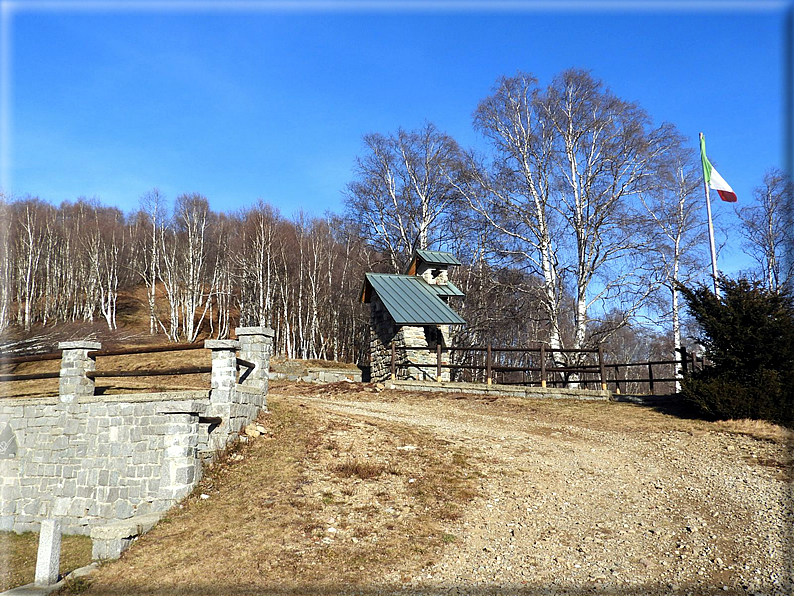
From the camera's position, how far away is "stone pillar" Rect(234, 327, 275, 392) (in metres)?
12.1

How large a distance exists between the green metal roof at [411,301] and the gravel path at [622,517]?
9008mm

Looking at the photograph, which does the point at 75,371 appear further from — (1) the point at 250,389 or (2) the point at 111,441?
(1) the point at 250,389

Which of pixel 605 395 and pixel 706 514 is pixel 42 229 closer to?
pixel 605 395

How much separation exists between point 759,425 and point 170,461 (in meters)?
12.2

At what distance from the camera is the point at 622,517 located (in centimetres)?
773

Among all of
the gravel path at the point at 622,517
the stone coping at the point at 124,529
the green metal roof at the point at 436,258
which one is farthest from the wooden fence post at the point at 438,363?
the stone coping at the point at 124,529

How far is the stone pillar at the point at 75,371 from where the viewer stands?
1135cm

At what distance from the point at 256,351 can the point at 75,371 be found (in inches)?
142

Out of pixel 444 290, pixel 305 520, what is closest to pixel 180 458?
pixel 305 520

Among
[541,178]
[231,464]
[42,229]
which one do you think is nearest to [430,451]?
[231,464]

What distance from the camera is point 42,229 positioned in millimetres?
37406

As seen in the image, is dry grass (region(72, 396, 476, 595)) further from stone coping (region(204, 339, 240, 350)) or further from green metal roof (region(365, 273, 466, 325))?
green metal roof (region(365, 273, 466, 325))

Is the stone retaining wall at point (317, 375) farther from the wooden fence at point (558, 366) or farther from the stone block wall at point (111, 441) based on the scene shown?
the stone block wall at point (111, 441)

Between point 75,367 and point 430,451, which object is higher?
point 75,367
